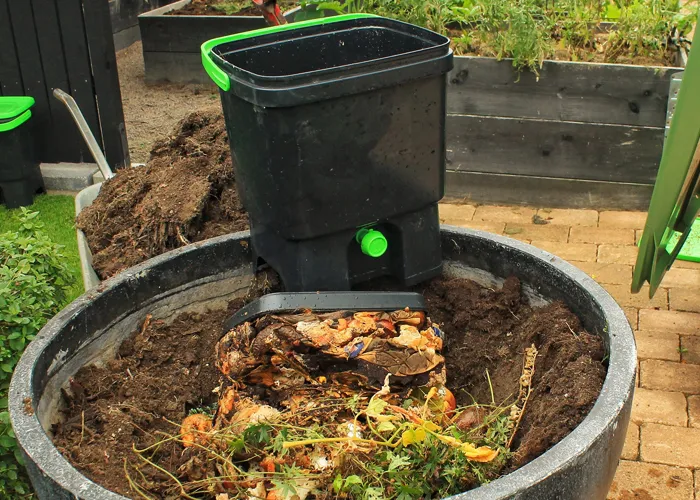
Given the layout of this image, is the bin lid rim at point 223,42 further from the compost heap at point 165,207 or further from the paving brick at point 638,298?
the paving brick at point 638,298

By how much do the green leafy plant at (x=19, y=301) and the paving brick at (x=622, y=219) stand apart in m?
3.14

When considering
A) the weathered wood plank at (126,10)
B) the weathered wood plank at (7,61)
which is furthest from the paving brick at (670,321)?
the weathered wood plank at (126,10)

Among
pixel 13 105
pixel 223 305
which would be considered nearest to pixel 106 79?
pixel 13 105

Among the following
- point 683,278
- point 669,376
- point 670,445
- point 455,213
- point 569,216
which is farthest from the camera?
point 455,213

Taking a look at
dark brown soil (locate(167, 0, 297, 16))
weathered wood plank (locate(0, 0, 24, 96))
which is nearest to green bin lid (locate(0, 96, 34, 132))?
weathered wood plank (locate(0, 0, 24, 96))

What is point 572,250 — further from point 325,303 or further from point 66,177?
point 66,177

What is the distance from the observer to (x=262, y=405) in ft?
6.59

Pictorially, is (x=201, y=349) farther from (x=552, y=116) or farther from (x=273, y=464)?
(x=552, y=116)

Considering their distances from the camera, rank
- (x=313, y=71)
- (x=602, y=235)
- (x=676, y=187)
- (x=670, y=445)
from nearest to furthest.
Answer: (x=313, y=71) < (x=676, y=187) < (x=670, y=445) < (x=602, y=235)

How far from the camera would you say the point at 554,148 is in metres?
4.66

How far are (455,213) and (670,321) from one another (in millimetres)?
1601

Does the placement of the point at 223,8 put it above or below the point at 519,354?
above

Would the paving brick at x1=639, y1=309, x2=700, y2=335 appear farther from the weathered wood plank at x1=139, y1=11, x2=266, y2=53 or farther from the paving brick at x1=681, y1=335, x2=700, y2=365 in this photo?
the weathered wood plank at x1=139, y1=11, x2=266, y2=53

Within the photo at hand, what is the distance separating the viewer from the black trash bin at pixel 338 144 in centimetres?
193
